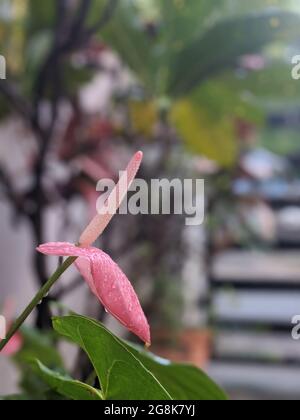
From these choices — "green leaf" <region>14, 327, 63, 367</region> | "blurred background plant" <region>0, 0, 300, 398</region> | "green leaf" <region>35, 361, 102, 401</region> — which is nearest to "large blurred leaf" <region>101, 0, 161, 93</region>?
"blurred background plant" <region>0, 0, 300, 398</region>

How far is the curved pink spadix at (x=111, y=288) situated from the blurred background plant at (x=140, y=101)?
0.63 feet

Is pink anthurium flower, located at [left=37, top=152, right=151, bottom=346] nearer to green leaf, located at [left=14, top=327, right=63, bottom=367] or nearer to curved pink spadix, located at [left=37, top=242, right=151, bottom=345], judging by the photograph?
curved pink spadix, located at [left=37, top=242, right=151, bottom=345]

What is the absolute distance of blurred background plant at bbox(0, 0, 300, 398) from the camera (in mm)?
732

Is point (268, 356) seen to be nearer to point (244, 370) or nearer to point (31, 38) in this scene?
point (244, 370)

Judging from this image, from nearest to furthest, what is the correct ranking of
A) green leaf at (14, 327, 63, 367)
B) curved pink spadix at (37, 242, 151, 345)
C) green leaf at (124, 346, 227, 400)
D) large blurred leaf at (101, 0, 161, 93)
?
curved pink spadix at (37, 242, 151, 345), green leaf at (124, 346, 227, 400), green leaf at (14, 327, 63, 367), large blurred leaf at (101, 0, 161, 93)

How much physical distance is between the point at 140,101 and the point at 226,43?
393 millimetres

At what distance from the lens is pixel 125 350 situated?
30 centimetres

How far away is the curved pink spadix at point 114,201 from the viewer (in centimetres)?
28

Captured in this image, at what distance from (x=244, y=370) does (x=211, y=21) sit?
1606 mm

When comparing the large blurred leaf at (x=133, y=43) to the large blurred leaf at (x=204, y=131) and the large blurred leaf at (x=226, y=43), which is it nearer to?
the large blurred leaf at (x=226, y=43)

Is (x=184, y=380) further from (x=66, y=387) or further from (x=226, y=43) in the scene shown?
(x=226, y=43)

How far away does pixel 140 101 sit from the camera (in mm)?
1092

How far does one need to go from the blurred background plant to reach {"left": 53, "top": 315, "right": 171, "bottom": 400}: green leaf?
14 centimetres
